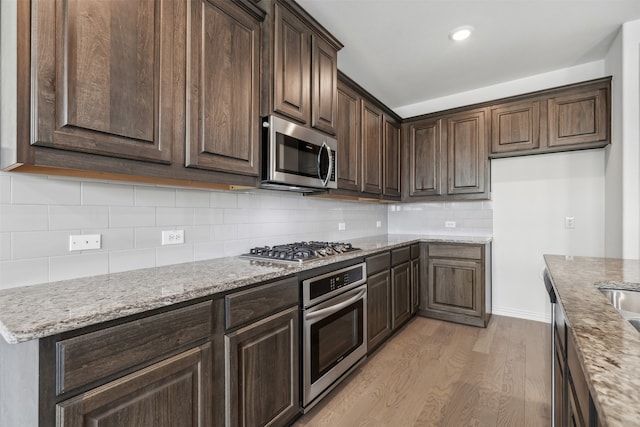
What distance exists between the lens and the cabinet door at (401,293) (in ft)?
9.56

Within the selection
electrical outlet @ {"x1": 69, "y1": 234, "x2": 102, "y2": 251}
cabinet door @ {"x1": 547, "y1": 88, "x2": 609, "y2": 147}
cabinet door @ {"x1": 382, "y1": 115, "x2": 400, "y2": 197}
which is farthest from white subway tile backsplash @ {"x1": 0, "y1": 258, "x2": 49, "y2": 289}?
cabinet door @ {"x1": 547, "y1": 88, "x2": 609, "y2": 147}

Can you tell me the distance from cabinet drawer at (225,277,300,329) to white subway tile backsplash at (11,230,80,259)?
2.50ft

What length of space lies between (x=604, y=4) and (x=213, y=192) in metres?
3.06

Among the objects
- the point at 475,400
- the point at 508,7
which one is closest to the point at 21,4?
the point at 508,7

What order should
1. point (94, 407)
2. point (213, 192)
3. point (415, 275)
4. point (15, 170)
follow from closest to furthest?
point (94, 407), point (15, 170), point (213, 192), point (415, 275)

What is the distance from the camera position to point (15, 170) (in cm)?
117

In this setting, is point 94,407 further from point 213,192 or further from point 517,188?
point 517,188

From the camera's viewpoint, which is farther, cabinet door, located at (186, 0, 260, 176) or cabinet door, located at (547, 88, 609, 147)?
cabinet door, located at (547, 88, 609, 147)

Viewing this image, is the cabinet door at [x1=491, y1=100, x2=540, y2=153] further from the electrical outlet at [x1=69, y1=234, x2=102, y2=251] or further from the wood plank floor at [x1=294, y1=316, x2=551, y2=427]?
the electrical outlet at [x1=69, y1=234, x2=102, y2=251]

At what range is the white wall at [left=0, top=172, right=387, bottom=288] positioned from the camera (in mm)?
1215

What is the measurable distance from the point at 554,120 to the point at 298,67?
105 inches

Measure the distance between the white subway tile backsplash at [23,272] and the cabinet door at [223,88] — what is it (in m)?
0.73

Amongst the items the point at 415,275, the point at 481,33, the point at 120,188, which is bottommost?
the point at 415,275

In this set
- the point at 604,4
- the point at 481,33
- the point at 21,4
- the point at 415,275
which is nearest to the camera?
the point at 21,4
